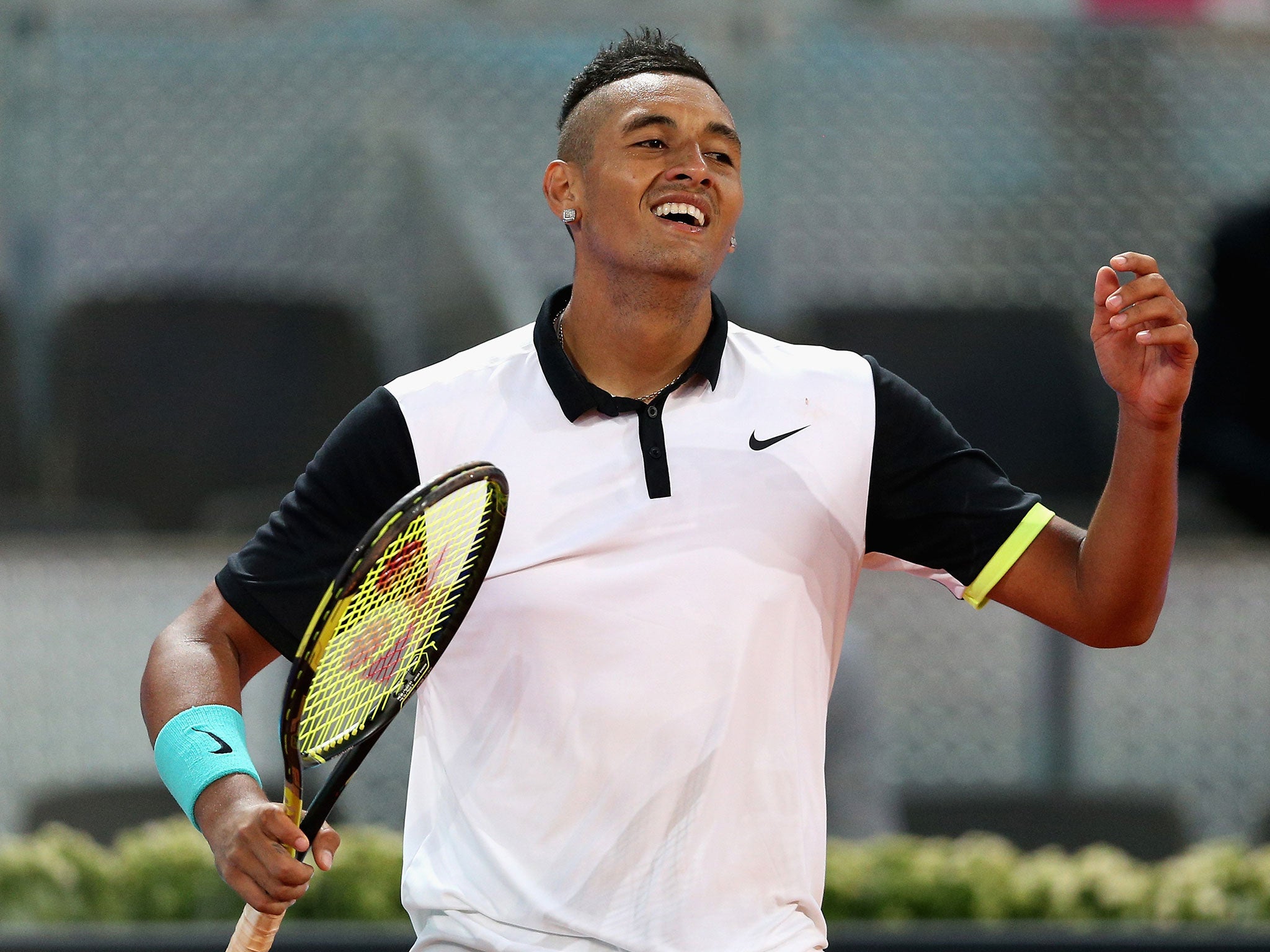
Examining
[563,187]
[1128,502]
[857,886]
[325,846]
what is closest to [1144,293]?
[1128,502]

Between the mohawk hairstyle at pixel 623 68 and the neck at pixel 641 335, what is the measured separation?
0.22 metres

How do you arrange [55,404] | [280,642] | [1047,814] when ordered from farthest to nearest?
[55,404] → [1047,814] → [280,642]

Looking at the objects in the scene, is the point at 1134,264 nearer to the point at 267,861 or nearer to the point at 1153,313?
the point at 1153,313

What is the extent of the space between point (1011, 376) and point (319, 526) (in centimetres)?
341

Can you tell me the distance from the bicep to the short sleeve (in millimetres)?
16

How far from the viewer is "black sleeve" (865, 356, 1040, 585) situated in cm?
220

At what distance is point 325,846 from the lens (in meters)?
1.88

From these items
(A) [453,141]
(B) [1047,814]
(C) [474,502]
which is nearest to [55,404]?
(A) [453,141]

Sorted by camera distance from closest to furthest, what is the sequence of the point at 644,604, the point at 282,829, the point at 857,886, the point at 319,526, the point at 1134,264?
the point at 282,829
the point at 1134,264
the point at 644,604
the point at 319,526
the point at 857,886

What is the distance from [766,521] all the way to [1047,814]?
2.96m

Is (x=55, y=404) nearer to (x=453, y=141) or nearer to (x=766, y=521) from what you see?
(x=453, y=141)

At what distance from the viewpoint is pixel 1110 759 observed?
4930 mm

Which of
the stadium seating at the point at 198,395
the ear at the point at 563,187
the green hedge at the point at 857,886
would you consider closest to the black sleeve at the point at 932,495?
the ear at the point at 563,187

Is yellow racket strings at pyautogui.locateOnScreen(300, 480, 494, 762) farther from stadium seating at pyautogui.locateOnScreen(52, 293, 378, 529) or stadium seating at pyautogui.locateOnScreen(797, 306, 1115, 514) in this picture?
stadium seating at pyautogui.locateOnScreen(797, 306, 1115, 514)
